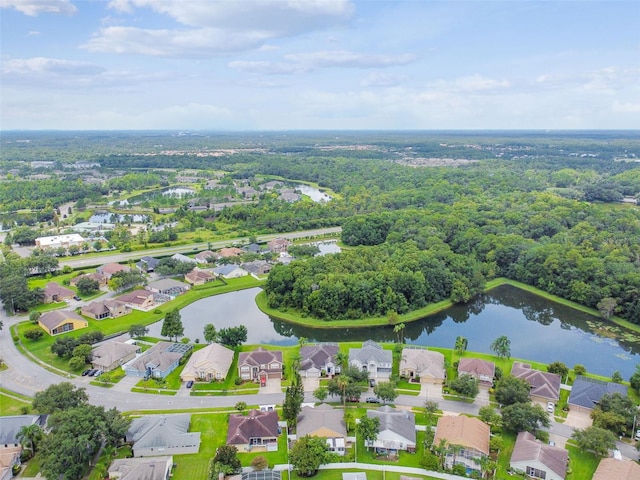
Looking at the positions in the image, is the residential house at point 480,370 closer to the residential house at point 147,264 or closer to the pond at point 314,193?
the residential house at point 147,264

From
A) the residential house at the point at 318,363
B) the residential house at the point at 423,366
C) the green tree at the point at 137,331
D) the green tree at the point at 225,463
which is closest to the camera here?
the green tree at the point at 225,463

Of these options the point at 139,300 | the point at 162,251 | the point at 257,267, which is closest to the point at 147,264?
the point at 162,251

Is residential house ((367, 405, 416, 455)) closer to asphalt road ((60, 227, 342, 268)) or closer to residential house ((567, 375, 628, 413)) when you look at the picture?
residential house ((567, 375, 628, 413))

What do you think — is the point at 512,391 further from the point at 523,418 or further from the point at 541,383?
the point at 541,383

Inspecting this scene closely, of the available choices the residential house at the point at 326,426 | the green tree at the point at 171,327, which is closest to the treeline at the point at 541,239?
the residential house at the point at 326,426

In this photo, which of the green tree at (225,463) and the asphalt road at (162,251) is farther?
the asphalt road at (162,251)

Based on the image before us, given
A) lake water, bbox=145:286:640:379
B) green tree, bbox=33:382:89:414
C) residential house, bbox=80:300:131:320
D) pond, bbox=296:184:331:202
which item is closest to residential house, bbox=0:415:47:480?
green tree, bbox=33:382:89:414

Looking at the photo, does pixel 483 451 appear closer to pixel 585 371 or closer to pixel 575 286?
pixel 585 371
